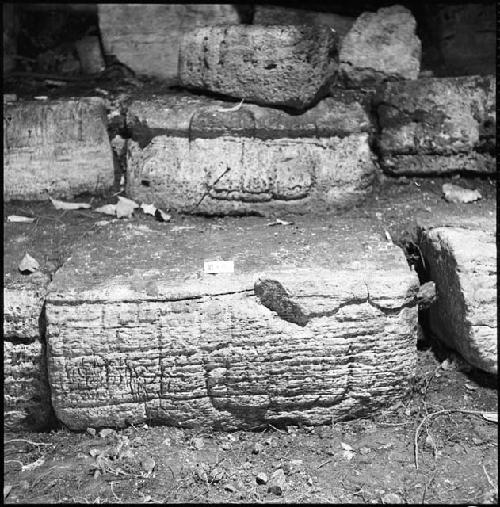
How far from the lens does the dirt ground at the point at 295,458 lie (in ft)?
7.81

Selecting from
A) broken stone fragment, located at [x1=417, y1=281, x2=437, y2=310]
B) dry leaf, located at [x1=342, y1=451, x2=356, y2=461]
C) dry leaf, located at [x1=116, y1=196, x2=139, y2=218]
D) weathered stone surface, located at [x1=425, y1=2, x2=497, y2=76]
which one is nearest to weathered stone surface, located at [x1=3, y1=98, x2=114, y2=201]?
dry leaf, located at [x1=116, y1=196, x2=139, y2=218]

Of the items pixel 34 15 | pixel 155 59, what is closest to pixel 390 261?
pixel 155 59

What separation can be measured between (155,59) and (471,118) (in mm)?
1497

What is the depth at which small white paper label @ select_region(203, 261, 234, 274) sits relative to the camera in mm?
2623

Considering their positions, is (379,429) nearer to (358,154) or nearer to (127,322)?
(127,322)

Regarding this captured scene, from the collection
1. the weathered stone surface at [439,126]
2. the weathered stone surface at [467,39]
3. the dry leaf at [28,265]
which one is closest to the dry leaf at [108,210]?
the dry leaf at [28,265]

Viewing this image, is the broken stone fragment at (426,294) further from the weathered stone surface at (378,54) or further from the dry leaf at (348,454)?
the weathered stone surface at (378,54)

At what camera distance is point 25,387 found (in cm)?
263

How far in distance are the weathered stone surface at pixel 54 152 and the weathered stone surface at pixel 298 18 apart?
0.98 metres

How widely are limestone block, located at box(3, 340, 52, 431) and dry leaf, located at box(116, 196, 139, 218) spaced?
76cm

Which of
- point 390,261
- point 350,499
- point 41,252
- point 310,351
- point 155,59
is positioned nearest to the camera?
point 350,499

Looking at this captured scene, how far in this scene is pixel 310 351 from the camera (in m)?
2.54

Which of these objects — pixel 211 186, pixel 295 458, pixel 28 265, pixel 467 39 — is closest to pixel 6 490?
pixel 28 265

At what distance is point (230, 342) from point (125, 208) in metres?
0.93
